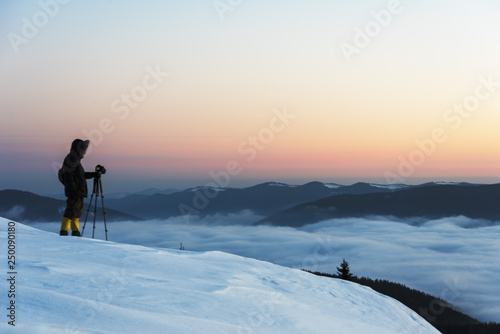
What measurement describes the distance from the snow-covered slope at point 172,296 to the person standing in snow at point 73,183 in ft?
6.63

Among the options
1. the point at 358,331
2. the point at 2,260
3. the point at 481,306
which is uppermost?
the point at 2,260

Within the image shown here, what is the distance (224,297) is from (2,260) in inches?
125

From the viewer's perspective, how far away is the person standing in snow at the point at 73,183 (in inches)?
425

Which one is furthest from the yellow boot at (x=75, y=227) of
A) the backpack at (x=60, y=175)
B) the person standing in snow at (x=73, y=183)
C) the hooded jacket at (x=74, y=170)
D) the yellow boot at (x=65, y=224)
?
the backpack at (x=60, y=175)

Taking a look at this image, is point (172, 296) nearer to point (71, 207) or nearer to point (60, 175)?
point (71, 207)

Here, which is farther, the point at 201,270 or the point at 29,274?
the point at 201,270

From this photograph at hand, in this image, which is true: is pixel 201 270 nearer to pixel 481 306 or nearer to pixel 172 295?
pixel 172 295

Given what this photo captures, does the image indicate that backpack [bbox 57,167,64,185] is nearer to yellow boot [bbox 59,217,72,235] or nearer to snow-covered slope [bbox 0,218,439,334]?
yellow boot [bbox 59,217,72,235]

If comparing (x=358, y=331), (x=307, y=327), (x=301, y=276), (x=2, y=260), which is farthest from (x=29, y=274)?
(x=301, y=276)

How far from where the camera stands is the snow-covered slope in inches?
184

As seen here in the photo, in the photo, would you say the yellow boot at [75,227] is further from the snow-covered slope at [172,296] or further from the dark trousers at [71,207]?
the snow-covered slope at [172,296]

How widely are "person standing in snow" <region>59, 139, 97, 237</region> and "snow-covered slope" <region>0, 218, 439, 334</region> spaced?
2.02 m

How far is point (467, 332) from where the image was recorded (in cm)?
8288

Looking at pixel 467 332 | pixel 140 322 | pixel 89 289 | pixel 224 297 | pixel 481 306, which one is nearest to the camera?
pixel 140 322
